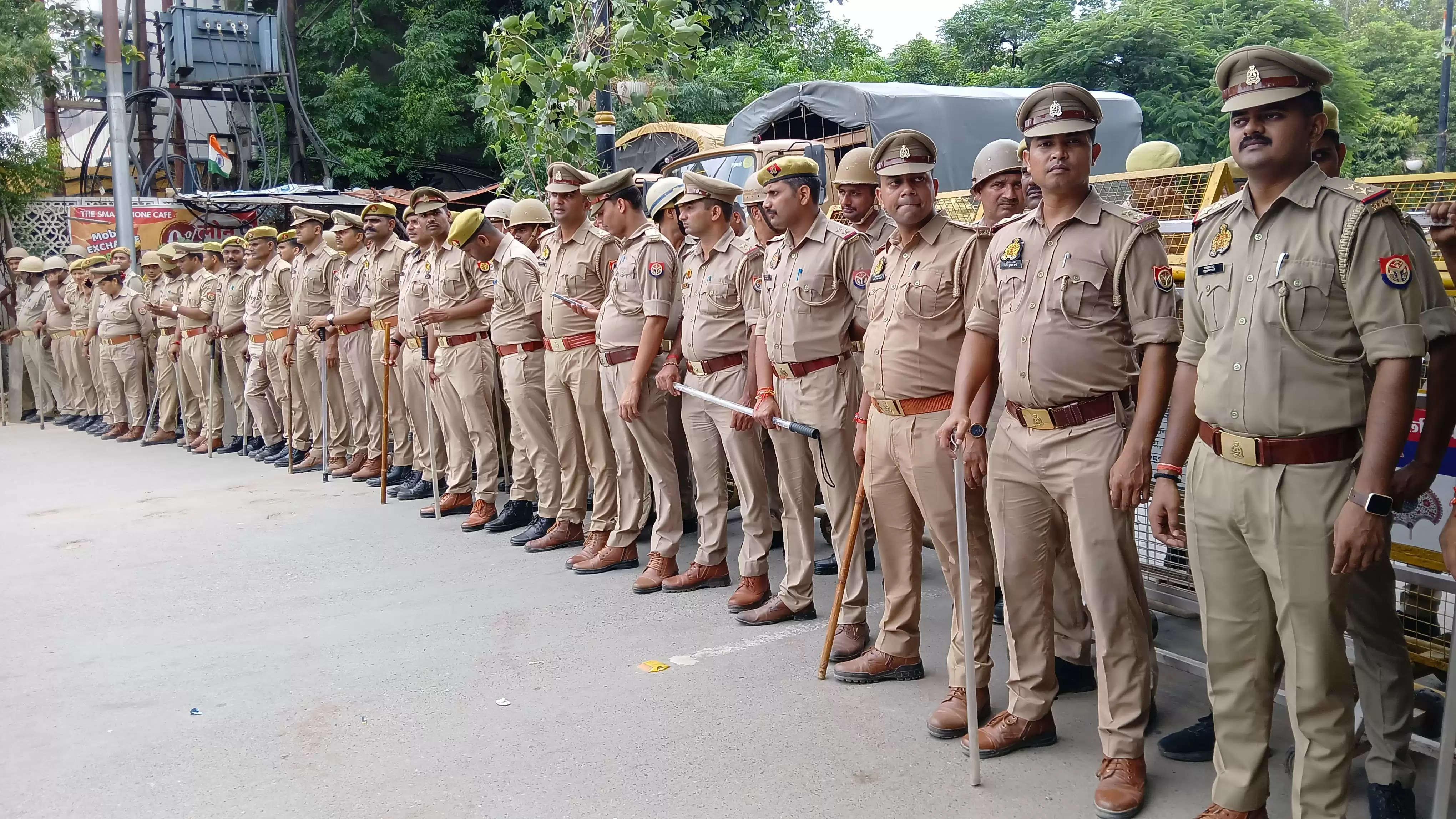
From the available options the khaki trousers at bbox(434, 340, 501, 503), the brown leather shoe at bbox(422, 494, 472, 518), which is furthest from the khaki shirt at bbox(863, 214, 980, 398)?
the brown leather shoe at bbox(422, 494, 472, 518)

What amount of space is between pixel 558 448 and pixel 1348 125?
2277 centimetres

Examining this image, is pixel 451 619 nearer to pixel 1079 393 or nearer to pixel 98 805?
pixel 98 805

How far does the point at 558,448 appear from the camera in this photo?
6.92 meters

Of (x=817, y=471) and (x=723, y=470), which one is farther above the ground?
(x=817, y=471)

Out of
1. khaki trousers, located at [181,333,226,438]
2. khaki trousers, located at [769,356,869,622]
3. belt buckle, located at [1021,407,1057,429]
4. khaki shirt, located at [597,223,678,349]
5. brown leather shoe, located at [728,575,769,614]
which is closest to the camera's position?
belt buckle, located at [1021,407,1057,429]

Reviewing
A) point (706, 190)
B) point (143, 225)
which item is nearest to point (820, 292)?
point (706, 190)

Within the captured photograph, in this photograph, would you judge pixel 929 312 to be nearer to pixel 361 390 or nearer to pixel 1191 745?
pixel 1191 745

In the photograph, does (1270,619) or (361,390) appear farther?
(361,390)

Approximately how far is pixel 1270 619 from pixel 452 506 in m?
6.06

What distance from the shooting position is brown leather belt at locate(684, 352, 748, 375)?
5527 millimetres

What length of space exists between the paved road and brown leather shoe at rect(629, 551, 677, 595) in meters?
0.09

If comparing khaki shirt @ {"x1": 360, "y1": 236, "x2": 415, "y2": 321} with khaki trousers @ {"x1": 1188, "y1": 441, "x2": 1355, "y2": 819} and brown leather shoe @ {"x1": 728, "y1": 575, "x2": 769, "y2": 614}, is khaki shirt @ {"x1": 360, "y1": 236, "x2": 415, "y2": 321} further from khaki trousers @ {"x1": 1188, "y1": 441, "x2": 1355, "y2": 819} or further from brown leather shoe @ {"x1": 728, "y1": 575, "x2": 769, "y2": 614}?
khaki trousers @ {"x1": 1188, "y1": 441, "x2": 1355, "y2": 819}

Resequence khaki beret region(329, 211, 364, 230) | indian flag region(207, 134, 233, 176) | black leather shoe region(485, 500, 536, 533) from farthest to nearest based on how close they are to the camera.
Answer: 1. indian flag region(207, 134, 233, 176)
2. khaki beret region(329, 211, 364, 230)
3. black leather shoe region(485, 500, 536, 533)

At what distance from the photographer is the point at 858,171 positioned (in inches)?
194
